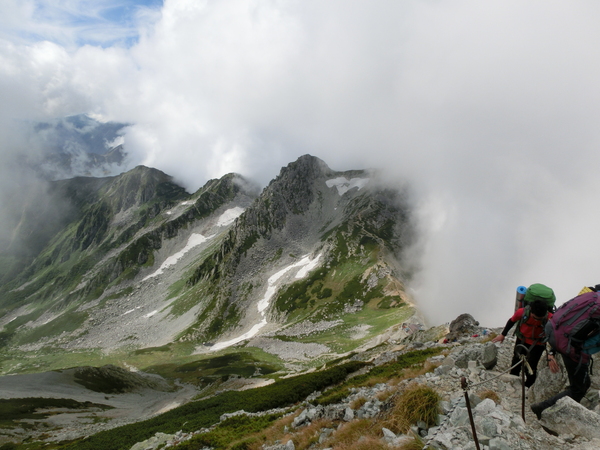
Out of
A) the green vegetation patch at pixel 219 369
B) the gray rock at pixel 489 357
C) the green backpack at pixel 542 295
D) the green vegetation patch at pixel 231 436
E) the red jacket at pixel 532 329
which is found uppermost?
the green backpack at pixel 542 295

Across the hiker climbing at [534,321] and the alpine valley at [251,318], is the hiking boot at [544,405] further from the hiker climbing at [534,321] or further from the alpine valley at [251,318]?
the alpine valley at [251,318]

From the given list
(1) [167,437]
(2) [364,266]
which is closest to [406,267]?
(2) [364,266]

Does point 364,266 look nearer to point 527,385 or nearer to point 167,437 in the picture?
point 167,437

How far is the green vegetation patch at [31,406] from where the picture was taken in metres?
65.6

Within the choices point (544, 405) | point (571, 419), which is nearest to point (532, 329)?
point (544, 405)

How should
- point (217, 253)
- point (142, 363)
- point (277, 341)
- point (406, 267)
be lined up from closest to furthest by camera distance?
point (277, 341), point (142, 363), point (406, 267), point (217, 253)

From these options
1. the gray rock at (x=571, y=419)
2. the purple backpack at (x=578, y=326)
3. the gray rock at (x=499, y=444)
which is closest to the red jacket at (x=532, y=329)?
the purple backpack at (x=578, y=326)

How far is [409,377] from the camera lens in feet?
57.2

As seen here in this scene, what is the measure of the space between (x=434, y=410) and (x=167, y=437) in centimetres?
2843

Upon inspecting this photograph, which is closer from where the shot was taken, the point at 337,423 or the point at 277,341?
the point at 337,423

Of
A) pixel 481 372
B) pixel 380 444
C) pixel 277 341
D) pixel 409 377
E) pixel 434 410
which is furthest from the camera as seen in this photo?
pixel 277 341

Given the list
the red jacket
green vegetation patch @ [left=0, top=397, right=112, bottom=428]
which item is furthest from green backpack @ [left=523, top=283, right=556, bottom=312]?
green vegetation patch @ [left=0, top=397, right=112, bottom=428]

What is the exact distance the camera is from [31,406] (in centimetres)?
7000

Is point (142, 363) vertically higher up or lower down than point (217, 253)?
lower down
